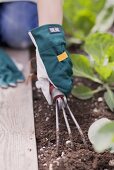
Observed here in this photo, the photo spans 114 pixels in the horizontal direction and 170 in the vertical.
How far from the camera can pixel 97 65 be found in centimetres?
204

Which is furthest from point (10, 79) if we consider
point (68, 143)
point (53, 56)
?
point (68, 143)

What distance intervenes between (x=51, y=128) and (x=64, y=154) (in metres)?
0.18

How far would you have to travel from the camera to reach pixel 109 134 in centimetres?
150

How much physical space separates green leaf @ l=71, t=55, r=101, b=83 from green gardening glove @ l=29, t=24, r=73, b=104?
0.93 ft

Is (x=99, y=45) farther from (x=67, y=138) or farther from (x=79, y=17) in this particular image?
(x=67, y=138)

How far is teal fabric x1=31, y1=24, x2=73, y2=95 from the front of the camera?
5.46 ft

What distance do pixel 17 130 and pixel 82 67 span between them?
0.45 m

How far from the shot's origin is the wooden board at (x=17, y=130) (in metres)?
1.55

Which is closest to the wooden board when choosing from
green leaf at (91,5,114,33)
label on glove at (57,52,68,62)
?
label on glove at (57,52,68,62)

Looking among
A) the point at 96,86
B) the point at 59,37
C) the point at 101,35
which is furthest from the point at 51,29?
the point at 96,86

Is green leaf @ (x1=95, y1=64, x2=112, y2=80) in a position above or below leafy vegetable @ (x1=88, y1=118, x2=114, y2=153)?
below

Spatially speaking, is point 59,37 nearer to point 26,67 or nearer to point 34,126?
point 34,126

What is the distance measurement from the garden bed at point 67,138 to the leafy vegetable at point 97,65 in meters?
0.04

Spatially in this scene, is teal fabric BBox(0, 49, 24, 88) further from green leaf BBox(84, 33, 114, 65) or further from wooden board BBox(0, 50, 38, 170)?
green leaf BBox(84, 33, 114, 65)
